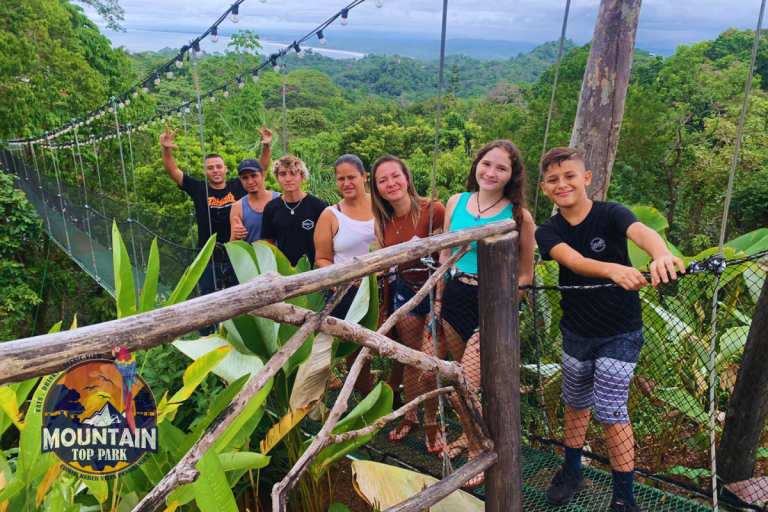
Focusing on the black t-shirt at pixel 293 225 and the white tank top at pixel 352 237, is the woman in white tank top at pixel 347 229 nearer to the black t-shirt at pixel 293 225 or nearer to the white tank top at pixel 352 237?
the white tank top at pixel 352 237

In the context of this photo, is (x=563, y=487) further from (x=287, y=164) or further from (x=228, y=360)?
(x=287, y=164)

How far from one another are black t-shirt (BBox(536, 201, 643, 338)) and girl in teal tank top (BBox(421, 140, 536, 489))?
0.47 feet

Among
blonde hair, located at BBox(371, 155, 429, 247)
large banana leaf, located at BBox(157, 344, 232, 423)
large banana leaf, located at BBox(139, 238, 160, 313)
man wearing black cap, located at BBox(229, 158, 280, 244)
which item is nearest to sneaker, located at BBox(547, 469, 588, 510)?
blonde hair, located at BBox(371, 155, 429, 247)

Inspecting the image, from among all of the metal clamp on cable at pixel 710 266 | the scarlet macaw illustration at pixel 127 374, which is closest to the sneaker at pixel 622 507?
the metal clamp on cable at pixel 710 266

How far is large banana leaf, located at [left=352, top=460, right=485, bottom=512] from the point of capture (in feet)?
3.53

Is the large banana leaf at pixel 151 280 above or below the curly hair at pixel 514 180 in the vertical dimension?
below

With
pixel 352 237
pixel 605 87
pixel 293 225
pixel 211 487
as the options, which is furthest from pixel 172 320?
pixel 605 87

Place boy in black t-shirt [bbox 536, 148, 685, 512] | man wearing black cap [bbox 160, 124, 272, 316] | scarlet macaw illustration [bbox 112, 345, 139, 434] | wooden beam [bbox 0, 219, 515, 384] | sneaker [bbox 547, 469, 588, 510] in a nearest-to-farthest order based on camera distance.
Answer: wooden beam [bbox 0, 219, 515, 384]
scarlet macaw illustration [bbox 112, 345, 139, 434]
boy in black t-shirt [bbox 536, 148, 685, 512]
sneaker [bbox 547, 469, 588, 510]
man wearing black cap [bbox 160, 124, 272, 316]

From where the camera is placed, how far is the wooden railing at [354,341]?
1.84ft

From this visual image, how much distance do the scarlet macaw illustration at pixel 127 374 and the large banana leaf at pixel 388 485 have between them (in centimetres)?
47

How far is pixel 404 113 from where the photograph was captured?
21.5m

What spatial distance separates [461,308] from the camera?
4.93 ft

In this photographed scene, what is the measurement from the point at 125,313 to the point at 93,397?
55 centimetres

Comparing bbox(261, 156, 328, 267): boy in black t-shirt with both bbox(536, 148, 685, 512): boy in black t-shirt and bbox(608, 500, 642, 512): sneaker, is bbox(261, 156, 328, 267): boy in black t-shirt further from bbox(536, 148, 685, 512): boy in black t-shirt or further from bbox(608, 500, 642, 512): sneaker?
bbox(608, 500, 642, 512): sneaker
